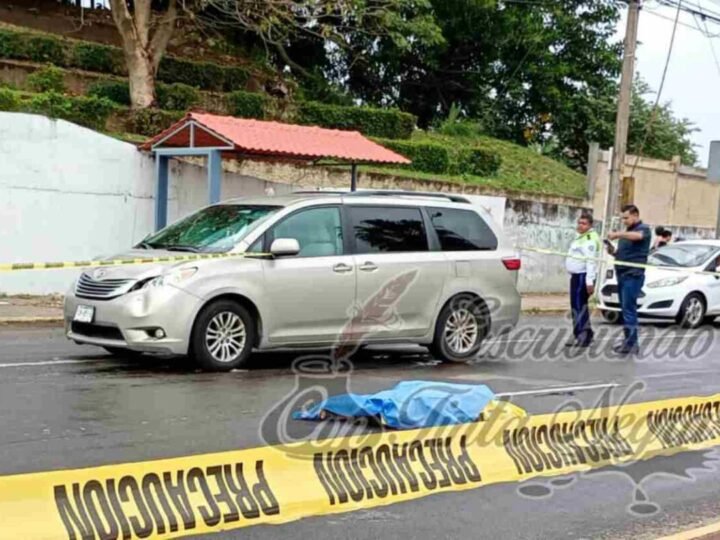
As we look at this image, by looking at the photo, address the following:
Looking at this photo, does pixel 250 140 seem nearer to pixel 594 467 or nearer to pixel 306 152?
pixel 306 152

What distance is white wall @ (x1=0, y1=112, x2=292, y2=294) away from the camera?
15.4m

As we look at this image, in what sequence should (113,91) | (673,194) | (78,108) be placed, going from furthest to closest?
(673,194) < (113,91) < (78,108)

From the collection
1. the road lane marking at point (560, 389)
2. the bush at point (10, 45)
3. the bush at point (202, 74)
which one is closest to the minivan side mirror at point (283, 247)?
the road lane marking at point (560, 389)

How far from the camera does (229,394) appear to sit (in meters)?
8.59

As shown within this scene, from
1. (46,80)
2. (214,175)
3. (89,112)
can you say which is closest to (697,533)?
(214,175)

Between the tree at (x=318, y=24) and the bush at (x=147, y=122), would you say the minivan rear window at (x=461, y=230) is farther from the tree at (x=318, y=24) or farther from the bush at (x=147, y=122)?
the tree at (x=318, y=24)

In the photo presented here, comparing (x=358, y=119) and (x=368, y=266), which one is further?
(x=358, y=119)

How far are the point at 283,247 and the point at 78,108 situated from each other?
37.0ft

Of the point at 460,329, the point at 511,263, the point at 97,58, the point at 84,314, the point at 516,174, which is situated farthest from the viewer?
the point at 516,174

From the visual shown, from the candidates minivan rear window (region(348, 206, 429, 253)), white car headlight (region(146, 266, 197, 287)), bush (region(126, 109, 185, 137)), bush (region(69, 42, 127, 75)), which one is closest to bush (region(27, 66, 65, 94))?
bush (region(126, 109, 185, 137))

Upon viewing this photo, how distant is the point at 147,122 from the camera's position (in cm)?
2039

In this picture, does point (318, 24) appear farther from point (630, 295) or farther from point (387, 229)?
point (387, 229)

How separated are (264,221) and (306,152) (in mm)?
6197

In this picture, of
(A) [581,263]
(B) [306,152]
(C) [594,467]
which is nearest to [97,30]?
(B) [306,152]
